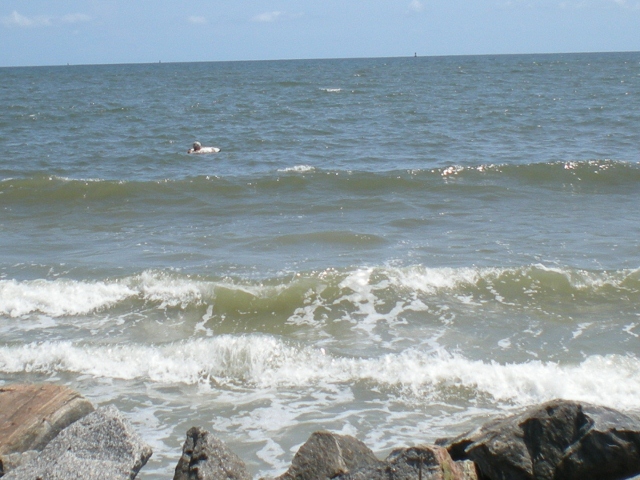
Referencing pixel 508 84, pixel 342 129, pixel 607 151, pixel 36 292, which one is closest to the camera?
pixel 36 292

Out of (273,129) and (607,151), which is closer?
(607,151)

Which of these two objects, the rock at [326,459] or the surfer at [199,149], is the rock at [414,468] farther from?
the surfer at [199,149]

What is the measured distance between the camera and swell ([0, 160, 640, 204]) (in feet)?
48.4

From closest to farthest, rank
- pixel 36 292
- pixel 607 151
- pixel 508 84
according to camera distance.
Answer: pixel 36 292 → pixel 607 151 → pixel 508 84

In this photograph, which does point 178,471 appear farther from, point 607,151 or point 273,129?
point 273,129

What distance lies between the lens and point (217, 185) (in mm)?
15250

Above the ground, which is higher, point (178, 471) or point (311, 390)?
point (178, 471)

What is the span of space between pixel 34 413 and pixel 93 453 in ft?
2.97

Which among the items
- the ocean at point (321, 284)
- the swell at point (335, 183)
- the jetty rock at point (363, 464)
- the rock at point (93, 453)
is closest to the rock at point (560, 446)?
the jetty rock at point (363, 464)

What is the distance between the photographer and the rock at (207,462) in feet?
13.4

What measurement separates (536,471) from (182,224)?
9.30m

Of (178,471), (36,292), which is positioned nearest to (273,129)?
(36,292)

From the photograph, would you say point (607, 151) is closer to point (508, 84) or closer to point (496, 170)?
point (496, 170)

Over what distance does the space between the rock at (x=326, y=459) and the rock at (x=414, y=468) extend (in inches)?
9.8
